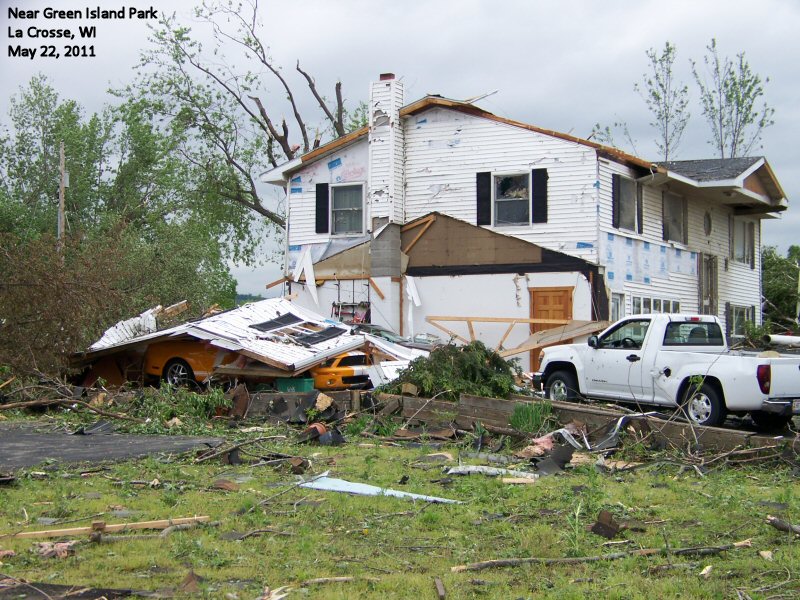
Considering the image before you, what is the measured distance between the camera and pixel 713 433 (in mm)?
10594

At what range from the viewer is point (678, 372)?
538 inches

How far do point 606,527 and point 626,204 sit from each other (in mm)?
17613

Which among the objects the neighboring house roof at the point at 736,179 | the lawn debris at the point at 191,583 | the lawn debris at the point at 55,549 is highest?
the neighboring house roof at the point at 736,179

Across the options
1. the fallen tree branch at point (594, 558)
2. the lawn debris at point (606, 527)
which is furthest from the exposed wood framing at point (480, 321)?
the fallen tree branch at point (594, 558)

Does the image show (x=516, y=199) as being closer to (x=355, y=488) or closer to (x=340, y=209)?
(x=340, y=209)

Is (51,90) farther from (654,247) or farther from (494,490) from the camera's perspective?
(494,490)

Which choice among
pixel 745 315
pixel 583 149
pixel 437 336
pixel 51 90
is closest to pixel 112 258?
pixel 437 336

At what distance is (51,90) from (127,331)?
3174 centimetres

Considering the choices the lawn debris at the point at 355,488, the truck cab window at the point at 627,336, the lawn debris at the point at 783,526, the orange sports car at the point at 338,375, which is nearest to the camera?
the lawn debris at the point at 783,526

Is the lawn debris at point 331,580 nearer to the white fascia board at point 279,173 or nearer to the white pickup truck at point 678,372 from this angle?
the white pickup truck at point 678,372

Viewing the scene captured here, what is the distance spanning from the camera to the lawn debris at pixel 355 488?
8180 millimetres

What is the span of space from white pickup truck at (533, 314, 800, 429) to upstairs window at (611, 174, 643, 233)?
7.45 metres

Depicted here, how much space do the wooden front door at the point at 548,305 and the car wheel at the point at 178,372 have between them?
8.14m

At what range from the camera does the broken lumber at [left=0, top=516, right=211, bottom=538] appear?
6641 millimetres
